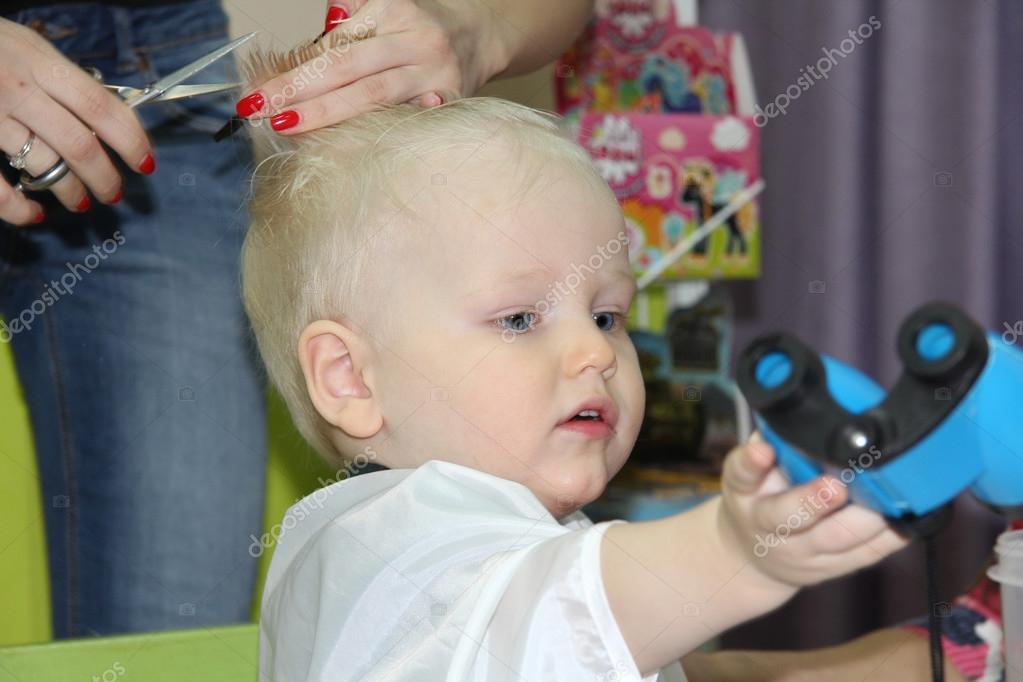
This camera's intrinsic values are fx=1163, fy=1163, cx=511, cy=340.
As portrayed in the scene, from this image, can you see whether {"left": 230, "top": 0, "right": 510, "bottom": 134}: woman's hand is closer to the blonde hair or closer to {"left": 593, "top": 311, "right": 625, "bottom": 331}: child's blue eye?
the blonde hair

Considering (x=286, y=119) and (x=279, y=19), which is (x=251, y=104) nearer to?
(x=286, y=119)

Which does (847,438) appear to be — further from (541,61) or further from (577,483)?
(541,61)

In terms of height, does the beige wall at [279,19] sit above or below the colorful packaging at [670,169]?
above

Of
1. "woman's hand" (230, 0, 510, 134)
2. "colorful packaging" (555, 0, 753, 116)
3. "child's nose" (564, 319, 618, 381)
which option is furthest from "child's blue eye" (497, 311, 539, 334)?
"colorful packaging" (555, 0, 753, 116)

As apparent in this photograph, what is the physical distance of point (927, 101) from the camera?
78.8 inches

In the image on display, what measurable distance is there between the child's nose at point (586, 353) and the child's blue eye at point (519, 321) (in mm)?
28

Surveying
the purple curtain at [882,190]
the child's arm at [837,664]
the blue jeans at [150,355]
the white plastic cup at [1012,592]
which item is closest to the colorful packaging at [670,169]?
the purple curtain at [882,190]

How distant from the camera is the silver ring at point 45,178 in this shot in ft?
3.06

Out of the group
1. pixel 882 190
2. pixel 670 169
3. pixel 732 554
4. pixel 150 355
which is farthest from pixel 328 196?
pixel 882 190

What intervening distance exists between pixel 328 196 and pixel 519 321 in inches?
7.7

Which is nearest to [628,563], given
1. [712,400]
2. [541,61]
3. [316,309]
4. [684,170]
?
[316,309]

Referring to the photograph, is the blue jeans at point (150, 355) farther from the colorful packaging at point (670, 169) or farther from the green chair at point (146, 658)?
the colorful packaging at point (670, 169)

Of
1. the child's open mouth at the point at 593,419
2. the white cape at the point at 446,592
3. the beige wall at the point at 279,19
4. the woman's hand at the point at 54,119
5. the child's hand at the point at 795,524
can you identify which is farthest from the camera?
the beige wall at the point at 279,19

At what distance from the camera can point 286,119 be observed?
891 millimetres
